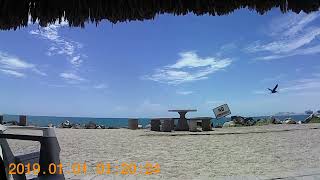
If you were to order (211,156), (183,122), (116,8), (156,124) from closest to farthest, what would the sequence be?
(116,8) → (211,156) → (183,122) → (156,124)

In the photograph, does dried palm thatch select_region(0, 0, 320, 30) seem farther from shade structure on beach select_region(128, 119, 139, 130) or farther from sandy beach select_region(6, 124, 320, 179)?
shade structure on beach select_region(128, 119, 139, 130)

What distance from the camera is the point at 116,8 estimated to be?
3869 millimetres

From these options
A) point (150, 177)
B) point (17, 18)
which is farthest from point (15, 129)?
point (150, 177)

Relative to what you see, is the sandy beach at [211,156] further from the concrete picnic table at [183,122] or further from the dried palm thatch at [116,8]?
the concrete picnic table at [183,122]

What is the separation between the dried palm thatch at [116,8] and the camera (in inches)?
151

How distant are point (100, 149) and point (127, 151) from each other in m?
0.83

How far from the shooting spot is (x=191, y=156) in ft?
29.2

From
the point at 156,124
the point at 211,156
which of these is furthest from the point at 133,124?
the point at 211,156

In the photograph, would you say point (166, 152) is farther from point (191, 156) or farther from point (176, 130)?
point (176, 130)

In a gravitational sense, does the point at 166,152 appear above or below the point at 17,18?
below
